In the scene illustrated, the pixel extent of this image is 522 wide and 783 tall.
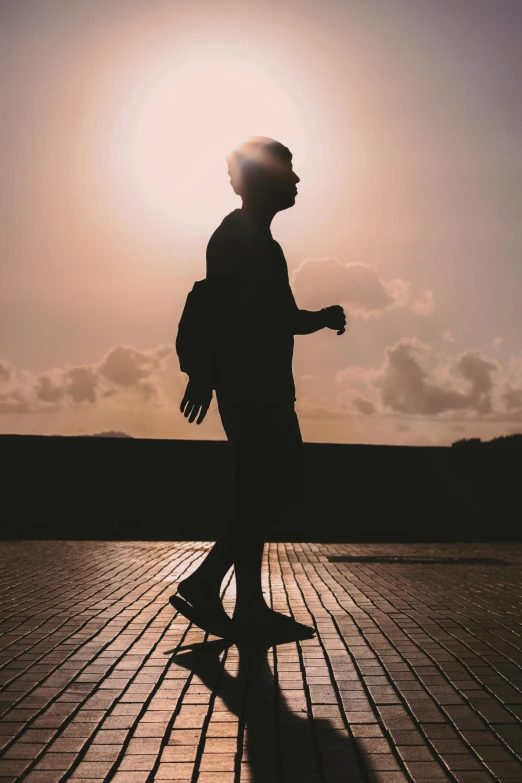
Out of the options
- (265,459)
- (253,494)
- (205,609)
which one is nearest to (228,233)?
(265,459)

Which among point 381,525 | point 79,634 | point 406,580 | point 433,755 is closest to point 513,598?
point 406,580

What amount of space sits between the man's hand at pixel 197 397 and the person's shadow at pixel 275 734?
126 centimetres

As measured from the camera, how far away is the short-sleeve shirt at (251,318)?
16.8 ft

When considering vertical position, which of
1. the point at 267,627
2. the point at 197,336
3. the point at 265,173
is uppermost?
the point at 265,173

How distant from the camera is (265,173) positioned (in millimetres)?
5480

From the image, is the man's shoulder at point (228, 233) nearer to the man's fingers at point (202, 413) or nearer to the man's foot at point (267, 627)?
the man's fingers at point (202, 413)

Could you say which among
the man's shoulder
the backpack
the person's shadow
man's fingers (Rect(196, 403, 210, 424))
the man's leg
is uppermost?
the man's shoulder

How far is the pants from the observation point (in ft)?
16.7

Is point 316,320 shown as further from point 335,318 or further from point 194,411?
point 194,411

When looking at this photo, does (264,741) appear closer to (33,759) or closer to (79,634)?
(33,759)

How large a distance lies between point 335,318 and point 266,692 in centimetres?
202

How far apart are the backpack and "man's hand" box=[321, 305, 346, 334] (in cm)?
60

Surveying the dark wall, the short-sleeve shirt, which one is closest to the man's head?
the short-sleeve shirt

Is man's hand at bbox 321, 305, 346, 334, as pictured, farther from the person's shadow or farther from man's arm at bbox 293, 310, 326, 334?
the person's shadow
